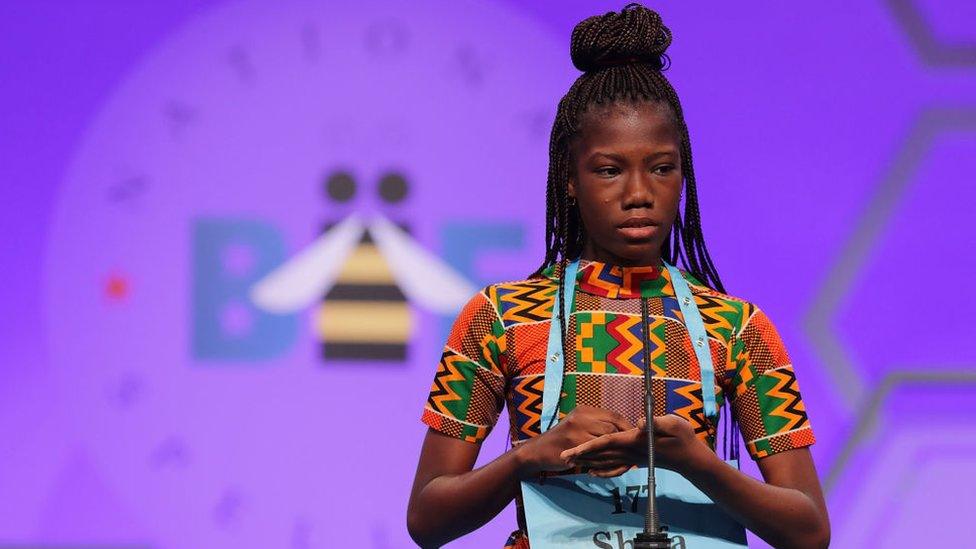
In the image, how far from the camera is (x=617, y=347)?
1.34 m

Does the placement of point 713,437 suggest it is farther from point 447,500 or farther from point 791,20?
point 791,20

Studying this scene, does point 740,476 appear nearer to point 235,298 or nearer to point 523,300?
point 523,300

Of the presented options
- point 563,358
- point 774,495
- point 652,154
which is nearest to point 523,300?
point 563,358

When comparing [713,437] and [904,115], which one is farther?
[904,115]

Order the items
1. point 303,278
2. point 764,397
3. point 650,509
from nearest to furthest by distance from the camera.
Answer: point 650,509 → point 764,397 → point 303,278

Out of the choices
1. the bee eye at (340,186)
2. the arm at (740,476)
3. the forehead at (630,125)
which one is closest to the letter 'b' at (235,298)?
the bee eye at (340,186)

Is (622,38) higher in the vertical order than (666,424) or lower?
higher

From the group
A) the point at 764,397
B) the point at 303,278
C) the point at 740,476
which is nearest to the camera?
the point at 740,476

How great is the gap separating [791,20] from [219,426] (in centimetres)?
127

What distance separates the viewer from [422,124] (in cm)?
266

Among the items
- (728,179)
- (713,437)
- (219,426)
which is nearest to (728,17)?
(728,179)

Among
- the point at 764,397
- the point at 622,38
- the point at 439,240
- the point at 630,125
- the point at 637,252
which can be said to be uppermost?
the point at 439,240

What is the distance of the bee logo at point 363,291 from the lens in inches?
103

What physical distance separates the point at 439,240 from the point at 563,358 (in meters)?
1.31
